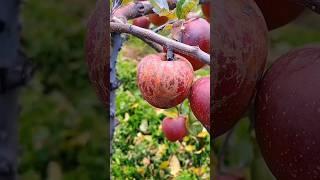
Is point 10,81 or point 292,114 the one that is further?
point 10,81

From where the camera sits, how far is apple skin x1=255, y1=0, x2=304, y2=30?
36 cm

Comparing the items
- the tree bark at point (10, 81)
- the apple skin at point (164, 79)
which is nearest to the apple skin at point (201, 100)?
the apple skin at point (164, 79)

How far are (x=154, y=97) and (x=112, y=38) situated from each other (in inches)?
2.5

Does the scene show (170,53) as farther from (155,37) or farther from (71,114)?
(71,114)

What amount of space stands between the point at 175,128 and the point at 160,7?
111 mm

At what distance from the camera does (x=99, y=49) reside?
0.41 metres

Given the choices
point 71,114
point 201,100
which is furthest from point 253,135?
point 71,114

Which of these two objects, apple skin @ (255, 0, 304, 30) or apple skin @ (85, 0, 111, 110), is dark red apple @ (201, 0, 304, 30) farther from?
A: apple skin @ (85, 0, 111, 110)

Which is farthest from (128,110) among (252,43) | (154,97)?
(252,43)

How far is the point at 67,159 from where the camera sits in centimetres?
47

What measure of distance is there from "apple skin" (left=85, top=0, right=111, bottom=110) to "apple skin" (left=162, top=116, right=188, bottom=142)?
6 centimetres

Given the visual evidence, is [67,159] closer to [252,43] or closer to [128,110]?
[128,110]

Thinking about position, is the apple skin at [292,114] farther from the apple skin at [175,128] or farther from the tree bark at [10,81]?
the tree bark at [10,81]

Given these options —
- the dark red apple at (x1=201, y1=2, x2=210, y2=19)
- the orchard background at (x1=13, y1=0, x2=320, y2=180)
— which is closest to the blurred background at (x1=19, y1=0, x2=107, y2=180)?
the orchard background at (x1=13, y1=0, x2=320, y2=180)
